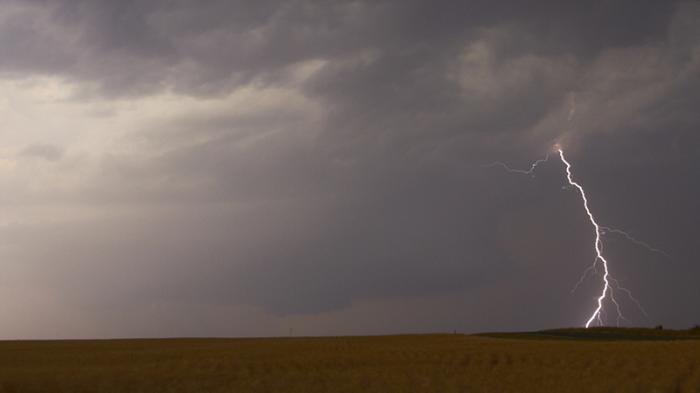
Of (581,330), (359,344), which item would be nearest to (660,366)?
(359,344)

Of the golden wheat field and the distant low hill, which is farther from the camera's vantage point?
the distant low hill

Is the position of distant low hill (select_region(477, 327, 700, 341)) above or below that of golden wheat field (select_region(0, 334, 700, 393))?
above

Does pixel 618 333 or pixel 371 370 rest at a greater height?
pixel 618 333

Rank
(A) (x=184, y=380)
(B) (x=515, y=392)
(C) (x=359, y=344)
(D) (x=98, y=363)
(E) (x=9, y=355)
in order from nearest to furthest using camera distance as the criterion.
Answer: (B) (x=515, y=392) → (A) (x=184, y=380) → (D) (x=98, y=363) → (E) (x=9, y=355) → (C) (x=359, y=344)

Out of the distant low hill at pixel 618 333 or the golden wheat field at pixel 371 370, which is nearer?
the golden wheat field at pixel 371 370

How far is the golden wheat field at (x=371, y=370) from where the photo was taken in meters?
26.8

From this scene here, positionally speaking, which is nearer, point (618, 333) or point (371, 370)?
point (371, 370)

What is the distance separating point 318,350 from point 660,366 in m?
14.6

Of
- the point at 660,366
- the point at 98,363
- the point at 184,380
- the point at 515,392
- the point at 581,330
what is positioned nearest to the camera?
the point at 515,392

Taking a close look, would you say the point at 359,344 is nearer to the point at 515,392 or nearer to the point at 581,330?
the point at 515,392

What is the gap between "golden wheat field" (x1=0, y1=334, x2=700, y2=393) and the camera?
88.1 feet

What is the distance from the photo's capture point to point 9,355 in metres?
37.2

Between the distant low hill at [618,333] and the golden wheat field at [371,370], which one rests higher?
the distant low hill at [618,333]

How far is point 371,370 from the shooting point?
2958 cm
